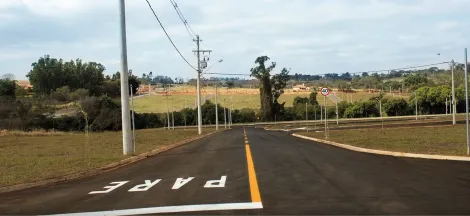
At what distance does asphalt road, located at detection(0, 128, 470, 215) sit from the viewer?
27.1 feet

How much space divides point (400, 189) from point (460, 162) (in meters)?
6.33

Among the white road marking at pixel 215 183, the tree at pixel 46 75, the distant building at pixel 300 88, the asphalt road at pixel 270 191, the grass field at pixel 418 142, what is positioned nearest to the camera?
the asphalt road at pixel 270 191

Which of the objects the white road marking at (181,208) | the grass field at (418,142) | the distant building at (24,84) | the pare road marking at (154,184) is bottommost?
the grass field at (418,142)

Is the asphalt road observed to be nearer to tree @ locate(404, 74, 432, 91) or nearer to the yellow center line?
the yellow center line

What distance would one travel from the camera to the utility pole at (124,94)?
21250 millimetres

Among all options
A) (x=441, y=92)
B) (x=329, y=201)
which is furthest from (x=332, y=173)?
(x=441, y=92)

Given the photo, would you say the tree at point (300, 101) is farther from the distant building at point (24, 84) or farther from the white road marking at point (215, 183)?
the white road marking at point (215, 183)

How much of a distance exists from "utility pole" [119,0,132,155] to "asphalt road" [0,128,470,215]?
19.1 ft

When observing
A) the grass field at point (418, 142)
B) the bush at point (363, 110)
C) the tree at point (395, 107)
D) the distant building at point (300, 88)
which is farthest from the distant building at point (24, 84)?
the grass field at point (418, 142)

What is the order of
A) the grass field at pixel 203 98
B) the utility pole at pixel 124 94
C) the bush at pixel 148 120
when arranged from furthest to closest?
1. the grass field at pixel 203 98
2. the bush at pixel 148 120
3. the utility pole at pixel 124 94

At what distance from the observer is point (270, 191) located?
10.0m

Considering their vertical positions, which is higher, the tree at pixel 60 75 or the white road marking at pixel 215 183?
the tree at pixel 60 75

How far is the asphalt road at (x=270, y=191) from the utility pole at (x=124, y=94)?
19.1 feet

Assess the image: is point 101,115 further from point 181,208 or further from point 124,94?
point 181,208
